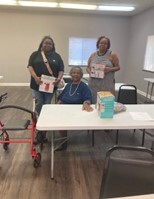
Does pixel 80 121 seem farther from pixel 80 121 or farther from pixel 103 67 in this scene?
pixel 103 67

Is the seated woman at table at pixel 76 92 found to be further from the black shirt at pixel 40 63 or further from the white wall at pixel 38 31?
the white wall at pixel 38 31

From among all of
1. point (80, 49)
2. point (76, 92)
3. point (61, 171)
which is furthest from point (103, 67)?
point (80, 49)

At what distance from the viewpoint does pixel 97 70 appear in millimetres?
2943

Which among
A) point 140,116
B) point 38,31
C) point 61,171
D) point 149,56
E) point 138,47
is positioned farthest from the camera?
point 38,31

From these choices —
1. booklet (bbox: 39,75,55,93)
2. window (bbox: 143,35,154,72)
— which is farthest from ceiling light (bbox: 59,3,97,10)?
booklet (bbox: 39,75,55,93)

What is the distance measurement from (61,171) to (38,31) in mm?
5845

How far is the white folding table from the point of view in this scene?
5.97 feet

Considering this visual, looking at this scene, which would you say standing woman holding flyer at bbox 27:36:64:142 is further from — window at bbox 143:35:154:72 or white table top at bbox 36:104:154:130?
window at bbox 143:35:154:72

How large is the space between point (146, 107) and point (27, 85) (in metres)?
5.68

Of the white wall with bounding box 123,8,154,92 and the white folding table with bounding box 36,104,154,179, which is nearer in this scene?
the white folding table with bounding box 36,104,154,179

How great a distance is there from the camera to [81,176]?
222 centimetres

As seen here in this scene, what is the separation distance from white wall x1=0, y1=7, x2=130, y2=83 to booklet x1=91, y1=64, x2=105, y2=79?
4590 millimetres

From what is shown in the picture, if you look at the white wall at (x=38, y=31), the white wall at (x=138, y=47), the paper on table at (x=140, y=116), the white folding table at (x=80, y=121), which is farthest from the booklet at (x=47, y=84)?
the white wall at (x=38, y=31)

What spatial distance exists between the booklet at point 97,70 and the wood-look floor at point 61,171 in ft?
3.16
